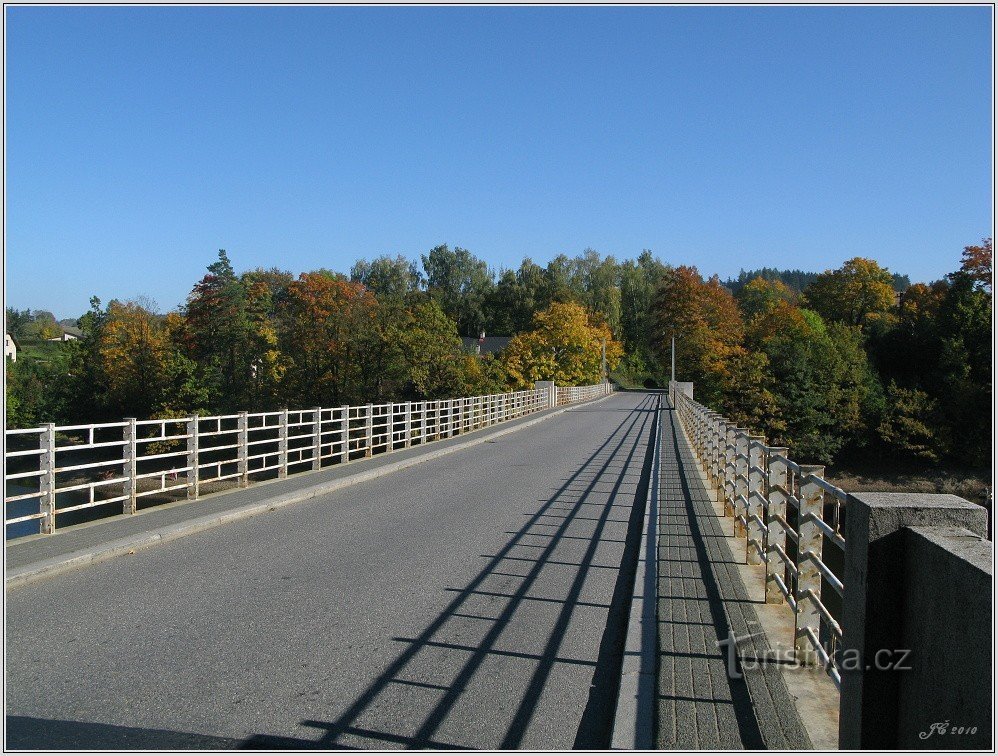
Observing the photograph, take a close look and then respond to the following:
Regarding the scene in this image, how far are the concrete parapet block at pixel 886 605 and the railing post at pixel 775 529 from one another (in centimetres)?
275

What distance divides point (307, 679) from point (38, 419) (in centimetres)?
7334

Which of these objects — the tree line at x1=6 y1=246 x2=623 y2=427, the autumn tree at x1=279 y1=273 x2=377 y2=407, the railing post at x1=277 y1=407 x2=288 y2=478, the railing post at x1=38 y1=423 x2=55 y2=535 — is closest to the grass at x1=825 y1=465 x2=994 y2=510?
the tree line at x1=6 y1=246 x2=623 y2=427

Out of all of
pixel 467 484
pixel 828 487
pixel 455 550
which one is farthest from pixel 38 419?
pixel 828 487

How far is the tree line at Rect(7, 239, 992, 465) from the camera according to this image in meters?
48.8

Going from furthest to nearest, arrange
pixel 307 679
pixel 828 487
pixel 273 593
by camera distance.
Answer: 1. pixel 273 593
2. pixel 307 679
3. pixel 828 487

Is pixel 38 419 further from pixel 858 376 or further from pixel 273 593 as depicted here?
pixel 273 593

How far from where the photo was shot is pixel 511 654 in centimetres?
578

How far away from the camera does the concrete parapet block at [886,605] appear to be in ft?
11.4

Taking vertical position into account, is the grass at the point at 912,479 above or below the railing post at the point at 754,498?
below

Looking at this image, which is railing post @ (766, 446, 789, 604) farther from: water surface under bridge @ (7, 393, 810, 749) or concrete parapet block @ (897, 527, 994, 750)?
concrete parapet block @ (897, 527, 994, 750)

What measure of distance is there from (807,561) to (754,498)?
2849 mm

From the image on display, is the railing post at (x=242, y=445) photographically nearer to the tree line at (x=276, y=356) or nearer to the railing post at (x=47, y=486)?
the railing post at (x=47, y=486)

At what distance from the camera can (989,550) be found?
3014mm

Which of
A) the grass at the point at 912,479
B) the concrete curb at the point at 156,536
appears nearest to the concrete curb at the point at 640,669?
the concrete curb at the point at 156,536
